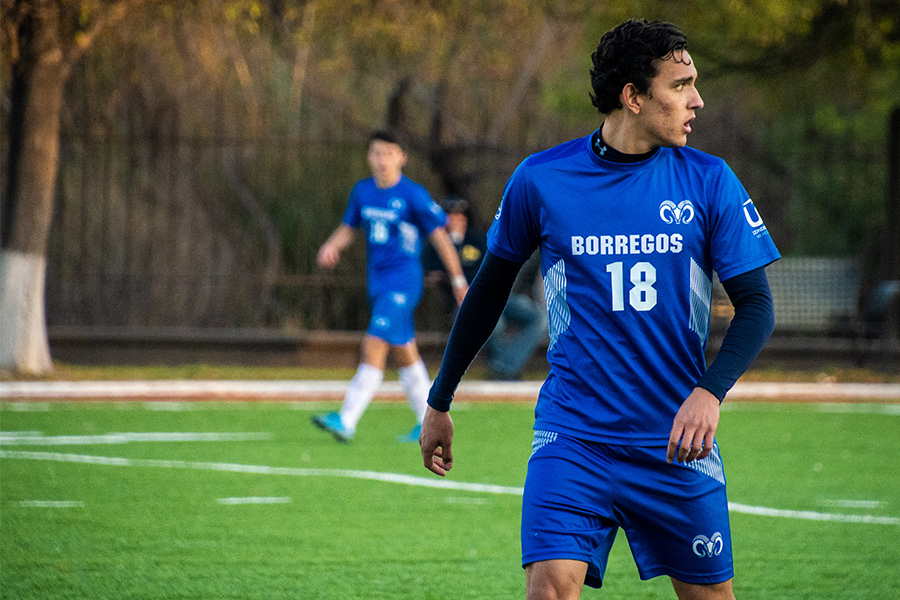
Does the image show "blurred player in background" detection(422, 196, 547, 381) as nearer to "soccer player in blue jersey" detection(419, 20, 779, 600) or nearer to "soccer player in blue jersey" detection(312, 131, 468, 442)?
"soccer player in blue jersey" detection(312, 131, 468, 442)

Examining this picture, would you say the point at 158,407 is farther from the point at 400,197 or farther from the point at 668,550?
the point at 668,550

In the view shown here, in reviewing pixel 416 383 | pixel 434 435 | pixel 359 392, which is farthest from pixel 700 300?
pixel 416 383

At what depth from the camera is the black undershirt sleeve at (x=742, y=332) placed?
3381 millimetres

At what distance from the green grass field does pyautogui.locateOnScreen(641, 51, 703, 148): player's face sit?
275 cm

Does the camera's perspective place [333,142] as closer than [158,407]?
No

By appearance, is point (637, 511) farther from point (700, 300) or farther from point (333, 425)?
point (333, 425)

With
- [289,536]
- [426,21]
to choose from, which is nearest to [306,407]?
[426,21]

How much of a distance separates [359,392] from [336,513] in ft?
8.98

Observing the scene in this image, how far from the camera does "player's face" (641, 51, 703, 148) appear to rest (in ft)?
A: 11.8

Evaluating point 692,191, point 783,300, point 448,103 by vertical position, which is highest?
point 448,103

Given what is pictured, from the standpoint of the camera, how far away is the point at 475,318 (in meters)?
3.81

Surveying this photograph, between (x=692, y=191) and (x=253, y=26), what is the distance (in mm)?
12021

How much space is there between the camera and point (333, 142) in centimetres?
1827

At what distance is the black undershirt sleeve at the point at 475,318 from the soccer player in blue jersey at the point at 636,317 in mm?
90
